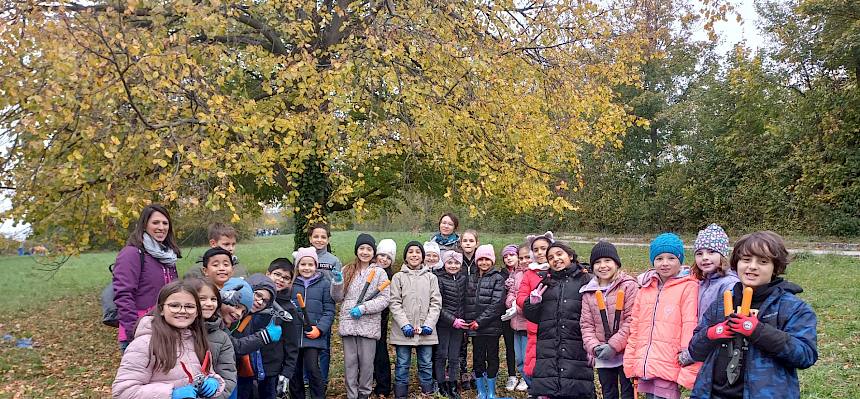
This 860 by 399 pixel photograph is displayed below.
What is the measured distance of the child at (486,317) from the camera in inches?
227

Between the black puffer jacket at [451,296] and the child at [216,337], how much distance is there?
250 cm

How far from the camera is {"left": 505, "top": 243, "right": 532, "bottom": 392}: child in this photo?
228 inches

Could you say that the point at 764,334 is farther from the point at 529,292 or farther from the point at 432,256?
the point at 432,256

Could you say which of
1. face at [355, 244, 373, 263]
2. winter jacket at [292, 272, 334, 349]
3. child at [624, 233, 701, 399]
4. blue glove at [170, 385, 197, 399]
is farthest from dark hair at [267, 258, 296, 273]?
child at [624, 233, 701, 399]

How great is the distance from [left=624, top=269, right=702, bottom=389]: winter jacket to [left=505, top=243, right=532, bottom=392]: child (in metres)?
1.73

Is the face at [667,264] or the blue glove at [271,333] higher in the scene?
the face at [667,264]

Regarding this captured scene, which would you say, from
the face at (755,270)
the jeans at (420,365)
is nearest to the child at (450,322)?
the jeans at (420,365)

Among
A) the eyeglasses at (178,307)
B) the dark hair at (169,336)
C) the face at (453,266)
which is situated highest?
the face at (453,266)

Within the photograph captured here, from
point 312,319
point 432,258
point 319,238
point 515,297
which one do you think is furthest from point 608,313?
point 319,238

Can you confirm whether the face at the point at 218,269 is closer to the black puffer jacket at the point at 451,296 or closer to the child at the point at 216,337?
the child at the point at 216,337

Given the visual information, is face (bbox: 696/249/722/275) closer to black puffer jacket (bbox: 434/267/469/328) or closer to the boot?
black puffer jacket (bbox: 434/267/469/328)

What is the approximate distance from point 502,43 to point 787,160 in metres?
18.6

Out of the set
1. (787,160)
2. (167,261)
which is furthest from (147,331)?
(787,160)

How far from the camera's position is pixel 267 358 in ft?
15.7
